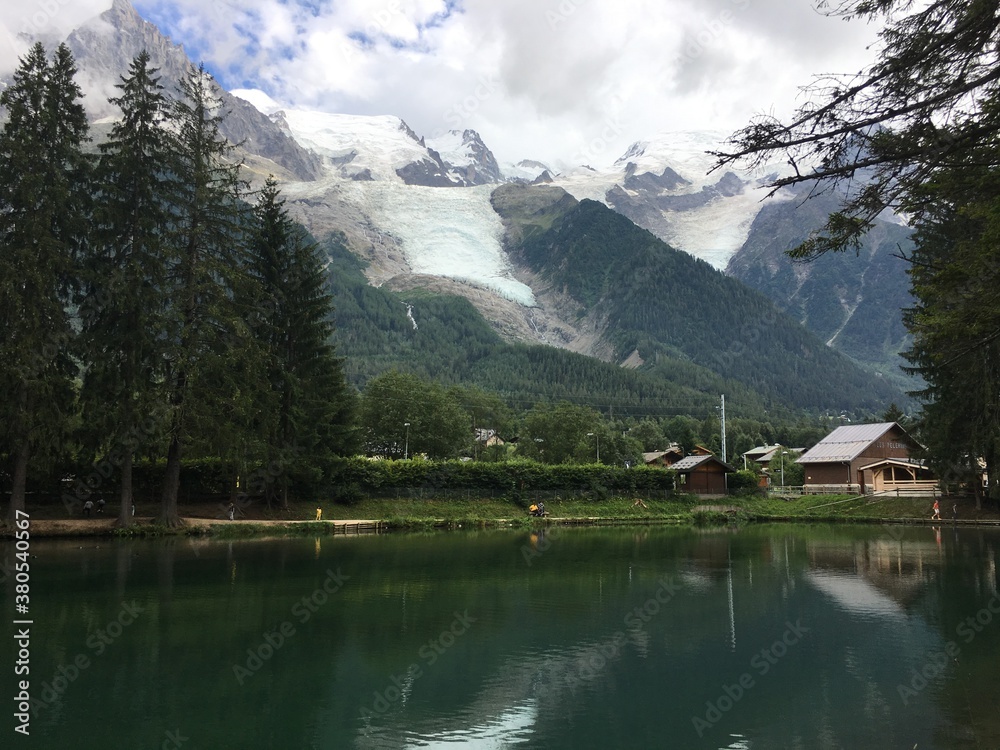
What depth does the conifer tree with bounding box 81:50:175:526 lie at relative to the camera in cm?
3098

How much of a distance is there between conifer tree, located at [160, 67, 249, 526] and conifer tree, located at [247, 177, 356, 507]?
203 inches

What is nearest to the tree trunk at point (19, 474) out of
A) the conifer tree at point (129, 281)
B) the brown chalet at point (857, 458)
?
the conifer tree at point (129, 281)

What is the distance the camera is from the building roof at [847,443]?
62469 millimetres

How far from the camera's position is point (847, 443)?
64.6 meters

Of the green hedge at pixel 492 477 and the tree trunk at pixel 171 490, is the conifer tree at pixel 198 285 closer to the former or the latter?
the tree trunk at pixel 171 490

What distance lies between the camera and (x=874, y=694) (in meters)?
11.0

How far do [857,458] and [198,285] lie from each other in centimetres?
5335

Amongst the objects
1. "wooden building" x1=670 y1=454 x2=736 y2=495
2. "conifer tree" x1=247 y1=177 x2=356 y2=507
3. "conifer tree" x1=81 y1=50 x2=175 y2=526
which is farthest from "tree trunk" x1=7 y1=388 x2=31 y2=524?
"wooden building" x1=670 y1=454 x2=736 y2=495

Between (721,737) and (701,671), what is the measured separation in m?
2.88

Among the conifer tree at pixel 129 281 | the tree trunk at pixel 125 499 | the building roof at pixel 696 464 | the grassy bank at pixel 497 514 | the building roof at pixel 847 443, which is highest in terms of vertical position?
the conifer tree at pixel 129 281

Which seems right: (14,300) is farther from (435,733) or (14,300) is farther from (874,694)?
(874,694)

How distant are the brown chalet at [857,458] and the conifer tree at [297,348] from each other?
1673 inches

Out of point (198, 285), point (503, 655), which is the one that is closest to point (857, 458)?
point (198, 285)

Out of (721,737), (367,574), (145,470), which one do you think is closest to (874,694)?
(721,737)
